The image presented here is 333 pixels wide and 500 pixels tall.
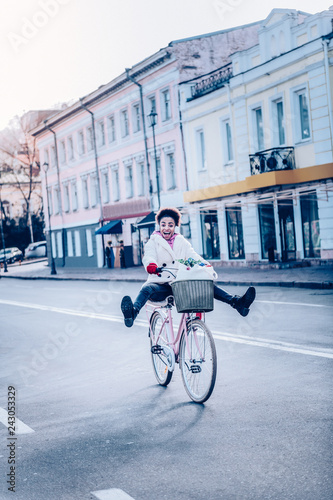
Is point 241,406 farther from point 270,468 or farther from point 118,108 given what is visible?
point 118,108

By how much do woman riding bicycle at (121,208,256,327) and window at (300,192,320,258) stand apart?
64.3ft

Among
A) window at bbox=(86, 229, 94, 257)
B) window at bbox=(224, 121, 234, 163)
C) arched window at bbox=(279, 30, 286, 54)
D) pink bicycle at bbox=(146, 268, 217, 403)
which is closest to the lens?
pink bicycle at bbox=(146, 268, 217, 403)

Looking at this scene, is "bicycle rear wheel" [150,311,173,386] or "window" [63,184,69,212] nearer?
"bicycle rear wheel" [150,311,173,386]

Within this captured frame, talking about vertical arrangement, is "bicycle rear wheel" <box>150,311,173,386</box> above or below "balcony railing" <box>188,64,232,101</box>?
below

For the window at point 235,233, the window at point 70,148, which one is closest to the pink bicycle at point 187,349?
the window at point 235,233

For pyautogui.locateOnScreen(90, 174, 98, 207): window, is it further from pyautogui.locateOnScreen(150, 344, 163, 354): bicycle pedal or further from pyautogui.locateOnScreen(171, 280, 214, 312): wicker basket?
pyautogui.locateOnScreen(171, 280, 214, 312): wicker basket

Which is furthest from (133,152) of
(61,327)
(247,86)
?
(61,327)

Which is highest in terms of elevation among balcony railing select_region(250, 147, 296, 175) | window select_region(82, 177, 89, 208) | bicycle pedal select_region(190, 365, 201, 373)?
window select_region(82, 177, 89, 208)

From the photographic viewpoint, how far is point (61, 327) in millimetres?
14188

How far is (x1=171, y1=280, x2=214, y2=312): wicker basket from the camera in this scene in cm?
627

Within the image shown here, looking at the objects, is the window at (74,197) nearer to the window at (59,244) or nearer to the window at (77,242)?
the window at (77,242)

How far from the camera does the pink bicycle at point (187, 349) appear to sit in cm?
641

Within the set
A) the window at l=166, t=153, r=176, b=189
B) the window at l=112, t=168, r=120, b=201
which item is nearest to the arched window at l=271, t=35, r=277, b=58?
the window at l=166, t=153, r=176, b=189

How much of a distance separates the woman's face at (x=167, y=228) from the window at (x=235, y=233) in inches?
956
